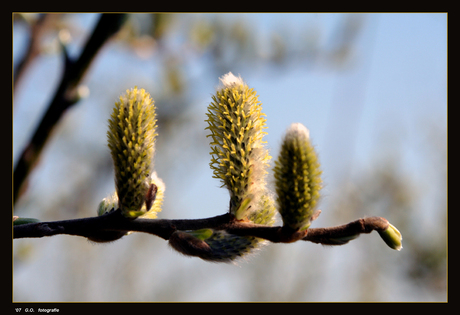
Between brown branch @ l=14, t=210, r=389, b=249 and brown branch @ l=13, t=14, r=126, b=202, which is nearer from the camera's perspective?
brown branch @ l=14, t=210, r=389, b=249

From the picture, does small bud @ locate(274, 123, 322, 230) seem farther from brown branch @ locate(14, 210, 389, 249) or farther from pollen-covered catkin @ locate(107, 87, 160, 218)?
pollen-covered catkin @ locate(107, 87, 160, 218)

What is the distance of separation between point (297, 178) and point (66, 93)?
4.94 ft

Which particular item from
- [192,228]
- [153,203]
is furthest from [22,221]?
[192,228]

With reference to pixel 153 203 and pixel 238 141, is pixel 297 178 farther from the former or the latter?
pixel 153 203

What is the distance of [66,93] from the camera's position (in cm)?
219

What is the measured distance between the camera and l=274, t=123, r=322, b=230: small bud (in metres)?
1.14

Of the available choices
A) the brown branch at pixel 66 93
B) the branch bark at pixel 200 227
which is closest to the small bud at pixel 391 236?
the branch bark at pixel 200 227

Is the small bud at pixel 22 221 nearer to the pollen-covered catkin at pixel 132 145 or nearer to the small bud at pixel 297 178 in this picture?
the pollen-covered catkin at pixel 132 145

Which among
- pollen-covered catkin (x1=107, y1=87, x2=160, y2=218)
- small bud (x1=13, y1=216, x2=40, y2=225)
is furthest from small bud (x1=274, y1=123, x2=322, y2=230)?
small bud (x1=13, y1=216, x2=40, y2=225)

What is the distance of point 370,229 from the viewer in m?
1.22

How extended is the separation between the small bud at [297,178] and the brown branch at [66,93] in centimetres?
133

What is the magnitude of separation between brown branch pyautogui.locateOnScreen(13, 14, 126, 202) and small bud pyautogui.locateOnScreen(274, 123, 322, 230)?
4.37 feet

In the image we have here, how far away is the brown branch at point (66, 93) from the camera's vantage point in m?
2.12

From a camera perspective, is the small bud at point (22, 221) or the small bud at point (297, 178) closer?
the small bud at point (297, 178)
